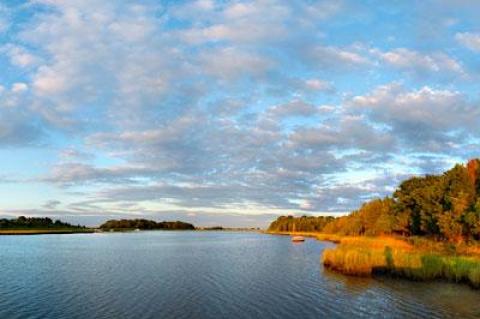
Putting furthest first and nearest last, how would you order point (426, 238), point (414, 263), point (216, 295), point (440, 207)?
point (426, 238)
point (440, 207)
point (414, 263)
point (216, 295)

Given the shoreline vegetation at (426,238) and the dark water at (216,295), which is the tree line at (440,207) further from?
the dark water at (216,295)

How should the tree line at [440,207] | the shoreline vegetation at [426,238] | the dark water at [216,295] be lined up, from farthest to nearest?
the tree line at [440,207]
the shoreline vegetation at [426,238]
the dark water at [216,295]

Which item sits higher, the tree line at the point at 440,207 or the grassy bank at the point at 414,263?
the tree line at the point at 440,207

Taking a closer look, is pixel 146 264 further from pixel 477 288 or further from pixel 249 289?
pixel 477 288

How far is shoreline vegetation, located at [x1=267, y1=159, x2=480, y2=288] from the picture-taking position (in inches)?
1758

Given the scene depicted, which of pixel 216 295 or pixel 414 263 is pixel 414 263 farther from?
pixel 216 295

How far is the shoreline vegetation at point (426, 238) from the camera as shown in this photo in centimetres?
4466

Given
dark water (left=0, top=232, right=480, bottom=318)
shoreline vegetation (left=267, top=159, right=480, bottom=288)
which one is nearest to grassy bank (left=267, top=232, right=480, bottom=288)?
shoreline vegetation (left=267, top=159, right=480, bottom=288)

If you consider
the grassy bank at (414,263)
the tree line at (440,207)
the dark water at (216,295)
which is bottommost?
the dark water at (216,295)

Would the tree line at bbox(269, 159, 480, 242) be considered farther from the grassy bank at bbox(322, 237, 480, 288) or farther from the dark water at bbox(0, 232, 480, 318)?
the dark water at bbox(0, 232, 480, 318)

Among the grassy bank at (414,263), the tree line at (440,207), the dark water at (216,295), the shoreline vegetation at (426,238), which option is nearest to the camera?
the dark water at (216,295)

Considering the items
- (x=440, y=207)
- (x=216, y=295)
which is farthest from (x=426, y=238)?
(x=216, y=295)

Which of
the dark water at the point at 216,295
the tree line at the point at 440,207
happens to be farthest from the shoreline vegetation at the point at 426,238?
the dark water at the point at 216,295

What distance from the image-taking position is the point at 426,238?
260 feet
